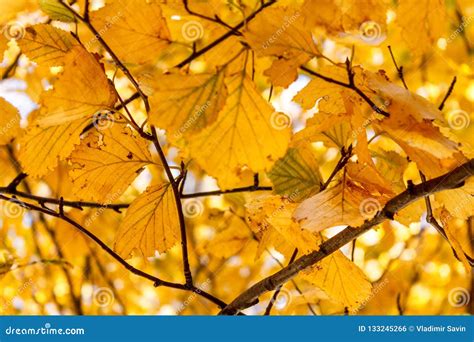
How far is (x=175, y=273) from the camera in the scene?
2186mm

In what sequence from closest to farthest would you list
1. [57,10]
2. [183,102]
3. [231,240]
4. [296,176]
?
[183,102], [57,10], [296,176], [231,240]

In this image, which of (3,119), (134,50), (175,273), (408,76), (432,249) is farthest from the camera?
(175,273)

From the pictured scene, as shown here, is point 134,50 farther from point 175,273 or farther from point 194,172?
point 175,273

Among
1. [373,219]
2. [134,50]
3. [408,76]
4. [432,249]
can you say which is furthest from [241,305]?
[432,249]

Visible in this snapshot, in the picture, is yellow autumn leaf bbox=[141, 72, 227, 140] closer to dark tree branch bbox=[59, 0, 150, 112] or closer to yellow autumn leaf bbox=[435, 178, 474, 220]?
dark tree branch bbox=[59, 0, 150, 112]

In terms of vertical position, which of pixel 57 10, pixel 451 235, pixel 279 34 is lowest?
pixel 451 235

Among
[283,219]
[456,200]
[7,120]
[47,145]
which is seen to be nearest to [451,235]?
[456,200]

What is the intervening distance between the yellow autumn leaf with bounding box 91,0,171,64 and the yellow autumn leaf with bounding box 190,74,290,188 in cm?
15

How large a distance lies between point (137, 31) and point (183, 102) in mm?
159

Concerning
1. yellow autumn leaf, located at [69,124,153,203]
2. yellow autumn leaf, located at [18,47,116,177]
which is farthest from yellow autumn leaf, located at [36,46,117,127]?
yellow autumn leaf, located at [69,124,153,203]

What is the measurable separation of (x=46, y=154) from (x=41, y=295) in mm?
1672

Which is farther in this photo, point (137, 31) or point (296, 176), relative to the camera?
point (296, 176)

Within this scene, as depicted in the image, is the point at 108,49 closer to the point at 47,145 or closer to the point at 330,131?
the point at 47,145

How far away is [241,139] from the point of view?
400 mm
